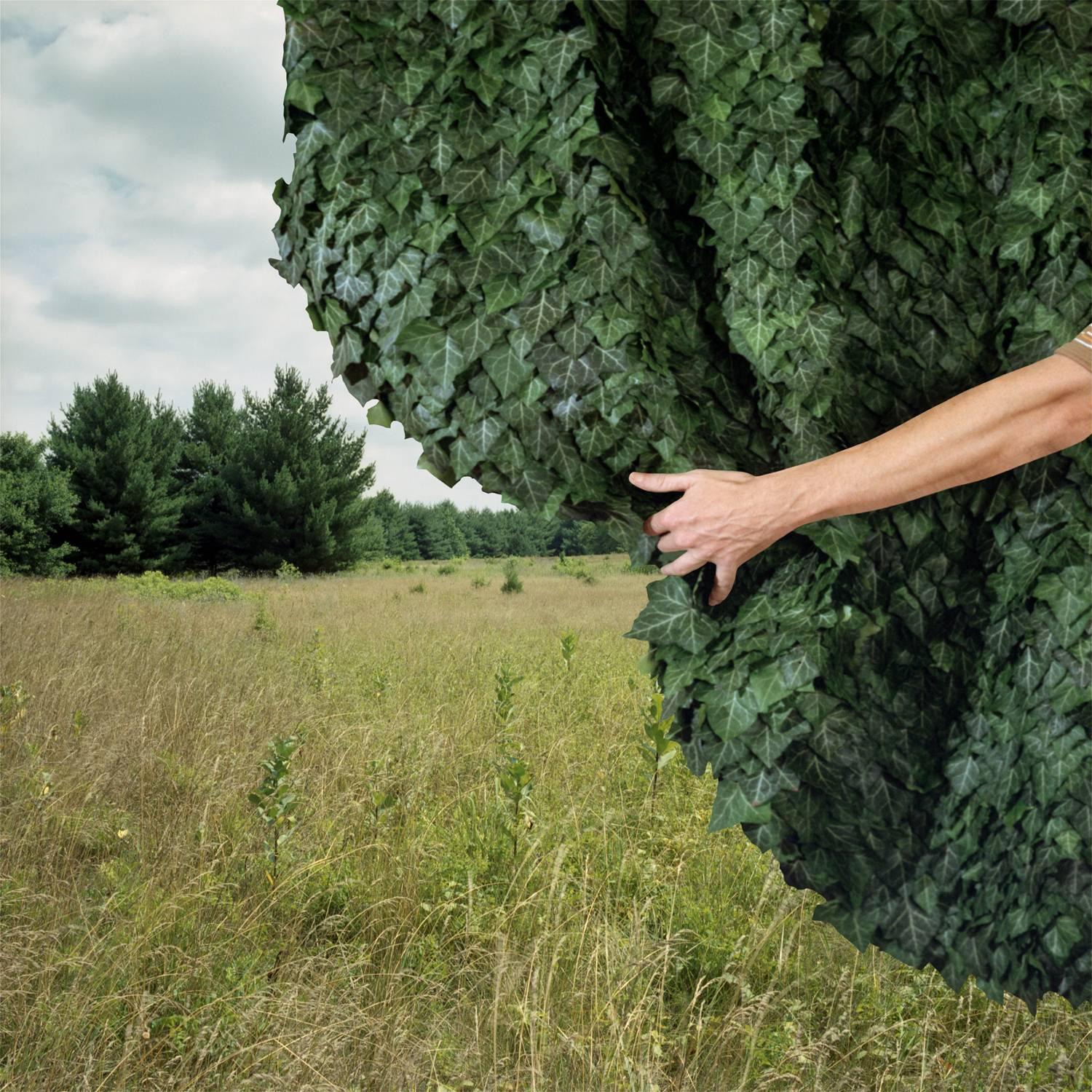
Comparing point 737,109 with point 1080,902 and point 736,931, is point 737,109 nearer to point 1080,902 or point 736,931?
point 1080,902

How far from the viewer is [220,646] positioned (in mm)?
7172

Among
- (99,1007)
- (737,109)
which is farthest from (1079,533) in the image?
(99,1007)

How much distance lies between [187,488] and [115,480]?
10.9 feet

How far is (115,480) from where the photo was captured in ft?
70.0

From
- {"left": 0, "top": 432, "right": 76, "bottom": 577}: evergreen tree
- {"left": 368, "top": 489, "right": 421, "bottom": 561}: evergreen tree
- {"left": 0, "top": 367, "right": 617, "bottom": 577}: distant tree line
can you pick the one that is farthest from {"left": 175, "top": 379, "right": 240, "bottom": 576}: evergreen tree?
{"left": 368, "top": 489, "right": 421, "bottom": 561}: evergreen tree

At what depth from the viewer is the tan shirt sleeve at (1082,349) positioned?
4.69 feet

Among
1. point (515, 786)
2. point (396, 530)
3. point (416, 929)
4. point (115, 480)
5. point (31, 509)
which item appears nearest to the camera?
point (416, 929)

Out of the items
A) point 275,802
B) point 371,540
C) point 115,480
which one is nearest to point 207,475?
point 115,480

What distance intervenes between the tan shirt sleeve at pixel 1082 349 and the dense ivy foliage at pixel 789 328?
28cm

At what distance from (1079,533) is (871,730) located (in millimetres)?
619

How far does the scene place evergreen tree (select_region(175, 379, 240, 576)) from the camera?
2402 centimetres

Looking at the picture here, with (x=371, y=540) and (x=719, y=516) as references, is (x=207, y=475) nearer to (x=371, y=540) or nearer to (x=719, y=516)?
(x=371, y=540)

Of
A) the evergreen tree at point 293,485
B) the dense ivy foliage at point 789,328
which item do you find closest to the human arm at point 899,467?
the dense ivy foliage at point 789,328

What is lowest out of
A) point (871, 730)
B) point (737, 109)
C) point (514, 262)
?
point (871, 730)
